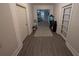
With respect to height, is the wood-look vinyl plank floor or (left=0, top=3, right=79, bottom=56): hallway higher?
(left=0, top=3, right=79, bottom=56): hallway

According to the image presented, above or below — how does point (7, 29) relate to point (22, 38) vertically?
above

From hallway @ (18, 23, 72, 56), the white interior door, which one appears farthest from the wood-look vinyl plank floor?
the white interior door

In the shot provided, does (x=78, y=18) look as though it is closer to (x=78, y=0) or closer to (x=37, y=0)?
(x=78, y=0)

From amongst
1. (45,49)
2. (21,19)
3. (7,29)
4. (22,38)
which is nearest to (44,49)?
(45,49)

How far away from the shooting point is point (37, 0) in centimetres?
63

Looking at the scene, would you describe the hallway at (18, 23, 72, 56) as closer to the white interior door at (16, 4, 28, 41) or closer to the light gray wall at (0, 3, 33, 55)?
the white interior door at (16, 4, 28, 41)

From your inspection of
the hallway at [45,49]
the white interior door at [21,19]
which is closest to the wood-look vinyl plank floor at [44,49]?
the hallway at [45,49]

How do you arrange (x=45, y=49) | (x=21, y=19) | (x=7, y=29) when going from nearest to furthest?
(x=7, y=29) < (x=45, y=49) < (x=21, y=19)

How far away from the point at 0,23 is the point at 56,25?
420 cm

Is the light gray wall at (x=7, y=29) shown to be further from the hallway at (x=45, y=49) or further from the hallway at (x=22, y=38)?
the hallway at (x=45, y=49)

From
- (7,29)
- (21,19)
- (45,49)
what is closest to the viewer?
(7,29)

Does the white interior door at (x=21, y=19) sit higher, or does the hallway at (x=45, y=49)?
the white interior door at (x=21, y=19)

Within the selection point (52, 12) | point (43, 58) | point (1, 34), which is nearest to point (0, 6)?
point (1, 34)

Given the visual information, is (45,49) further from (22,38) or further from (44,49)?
(22,38)
